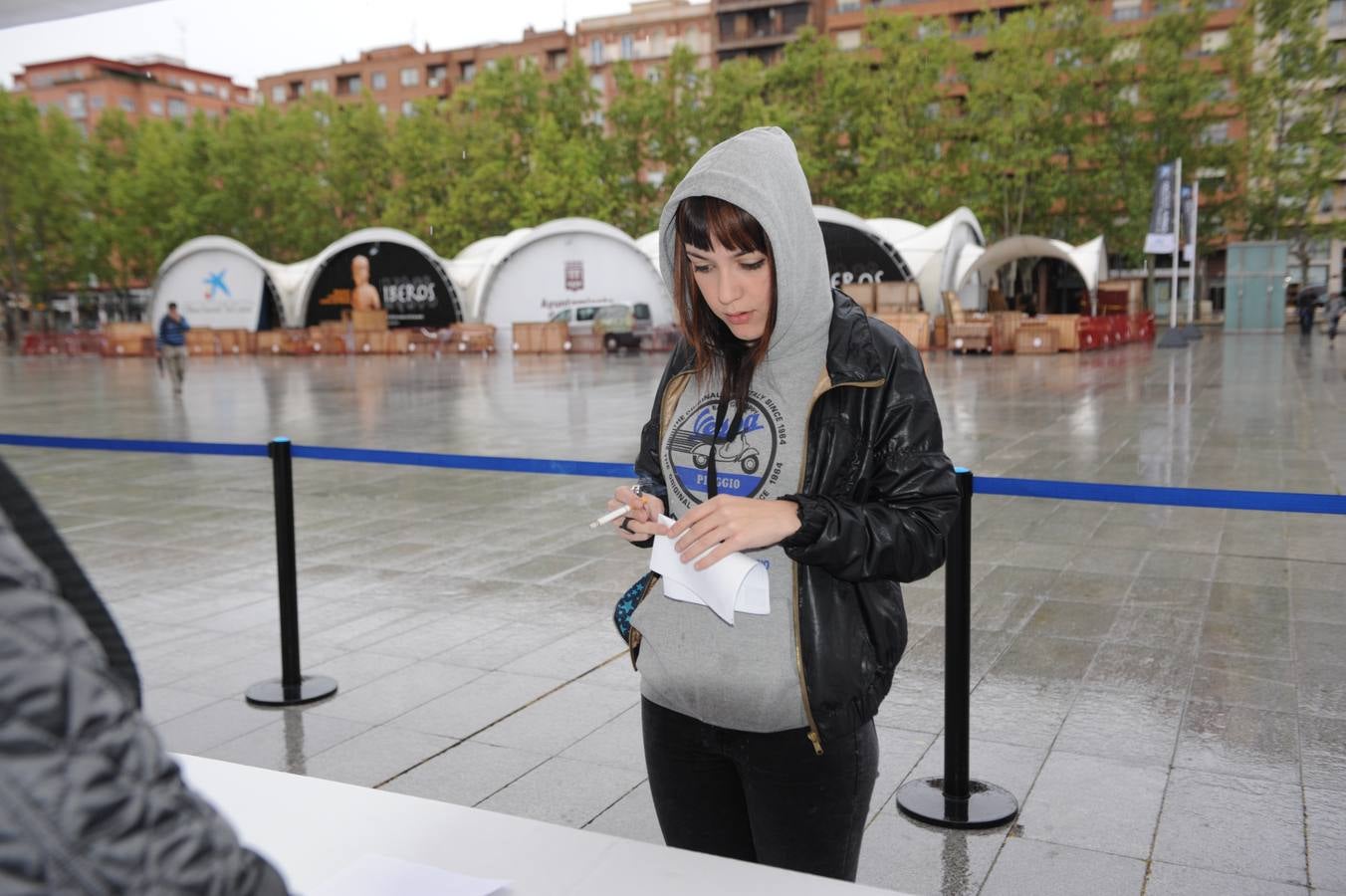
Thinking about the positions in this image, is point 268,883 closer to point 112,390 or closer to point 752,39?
point 112,390

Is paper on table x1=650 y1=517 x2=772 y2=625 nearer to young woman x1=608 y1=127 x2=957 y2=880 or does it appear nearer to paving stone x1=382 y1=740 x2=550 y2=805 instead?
young woman x1=608 y1=127 x2=957 y2=880

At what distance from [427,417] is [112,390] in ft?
38.4

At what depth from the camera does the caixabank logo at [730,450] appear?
1996 mm

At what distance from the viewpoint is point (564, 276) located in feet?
123

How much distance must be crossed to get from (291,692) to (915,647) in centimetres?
288

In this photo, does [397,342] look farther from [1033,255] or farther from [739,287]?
[739,287]

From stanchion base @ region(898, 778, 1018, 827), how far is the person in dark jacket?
322cm

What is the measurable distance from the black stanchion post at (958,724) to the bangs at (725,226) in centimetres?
177

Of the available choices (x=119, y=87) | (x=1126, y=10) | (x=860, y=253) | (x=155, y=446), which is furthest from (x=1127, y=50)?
(x=119, y=87)

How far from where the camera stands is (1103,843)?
3.34 meters

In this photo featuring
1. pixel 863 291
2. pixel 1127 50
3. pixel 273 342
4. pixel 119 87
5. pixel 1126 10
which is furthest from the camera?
pixel 119 87

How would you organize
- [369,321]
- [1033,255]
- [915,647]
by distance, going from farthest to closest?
[369,321] → [1033,255] → [915,647]

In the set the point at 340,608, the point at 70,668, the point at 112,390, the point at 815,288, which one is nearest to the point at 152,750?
the point at 70,668

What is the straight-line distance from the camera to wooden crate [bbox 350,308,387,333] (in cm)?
3966
